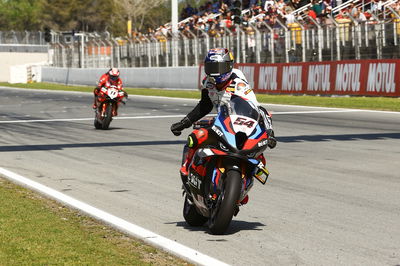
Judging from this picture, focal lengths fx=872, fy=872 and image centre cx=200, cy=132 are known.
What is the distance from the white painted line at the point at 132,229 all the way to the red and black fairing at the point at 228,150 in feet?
1.69

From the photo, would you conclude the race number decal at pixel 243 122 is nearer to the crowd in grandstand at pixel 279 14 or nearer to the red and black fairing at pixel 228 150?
the red and black fairing at pixel 228 150

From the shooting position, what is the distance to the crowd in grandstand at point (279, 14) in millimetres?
31078

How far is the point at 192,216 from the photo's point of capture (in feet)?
24.1

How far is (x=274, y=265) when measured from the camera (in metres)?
5.79

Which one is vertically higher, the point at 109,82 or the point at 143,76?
the point at 109,82

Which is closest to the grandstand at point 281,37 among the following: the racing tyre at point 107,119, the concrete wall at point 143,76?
the concrete wall at point 143,76

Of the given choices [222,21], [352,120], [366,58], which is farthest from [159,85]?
[352,120]

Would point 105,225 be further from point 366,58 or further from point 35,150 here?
point 366,58

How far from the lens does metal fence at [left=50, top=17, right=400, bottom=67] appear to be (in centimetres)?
2812

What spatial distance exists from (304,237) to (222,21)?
1401 inches

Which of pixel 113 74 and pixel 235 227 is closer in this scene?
pixel 235 227

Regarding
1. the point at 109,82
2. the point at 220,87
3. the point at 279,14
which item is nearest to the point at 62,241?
the point at 220,87

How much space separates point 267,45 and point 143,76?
1256 centimetres

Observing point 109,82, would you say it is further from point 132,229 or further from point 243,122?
point 243,122
